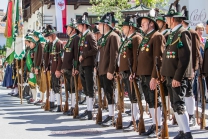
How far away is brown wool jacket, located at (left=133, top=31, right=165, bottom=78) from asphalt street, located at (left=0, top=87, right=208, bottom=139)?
115 cm

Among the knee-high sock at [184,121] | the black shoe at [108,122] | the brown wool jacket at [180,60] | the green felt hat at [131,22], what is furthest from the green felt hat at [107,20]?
the knee-high sock at [184,121]

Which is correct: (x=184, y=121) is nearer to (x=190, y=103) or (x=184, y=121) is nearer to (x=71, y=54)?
(x=190, y=103)

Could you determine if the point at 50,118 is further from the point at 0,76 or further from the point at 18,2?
the point at 0,76

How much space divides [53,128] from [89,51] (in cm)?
203

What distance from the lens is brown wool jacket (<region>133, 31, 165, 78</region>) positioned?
7.62 metres

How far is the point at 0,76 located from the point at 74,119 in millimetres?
25650

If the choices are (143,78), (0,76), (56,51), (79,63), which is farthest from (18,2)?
(0,76)

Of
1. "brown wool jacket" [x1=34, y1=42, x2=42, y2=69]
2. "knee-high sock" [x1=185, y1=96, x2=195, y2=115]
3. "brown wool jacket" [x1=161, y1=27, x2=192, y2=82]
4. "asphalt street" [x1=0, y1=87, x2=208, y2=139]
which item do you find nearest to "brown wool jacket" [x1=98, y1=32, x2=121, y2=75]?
"asphalt street" [x1=0, y1=87, x2=208, y2=139]

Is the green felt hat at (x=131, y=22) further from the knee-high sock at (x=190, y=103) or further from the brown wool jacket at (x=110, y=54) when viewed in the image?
the knee-high sock at (x=190, y=103)

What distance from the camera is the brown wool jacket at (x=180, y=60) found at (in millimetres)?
6914

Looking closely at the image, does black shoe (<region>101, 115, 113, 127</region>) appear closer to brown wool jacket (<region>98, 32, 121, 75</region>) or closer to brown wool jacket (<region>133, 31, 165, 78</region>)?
brown wool jacket (<region>98, 32, 121, 75</region>)

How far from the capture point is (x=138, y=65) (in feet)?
26.2

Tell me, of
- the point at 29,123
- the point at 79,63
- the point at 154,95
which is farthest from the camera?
the point at 79,63

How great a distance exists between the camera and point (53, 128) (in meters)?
9.19
